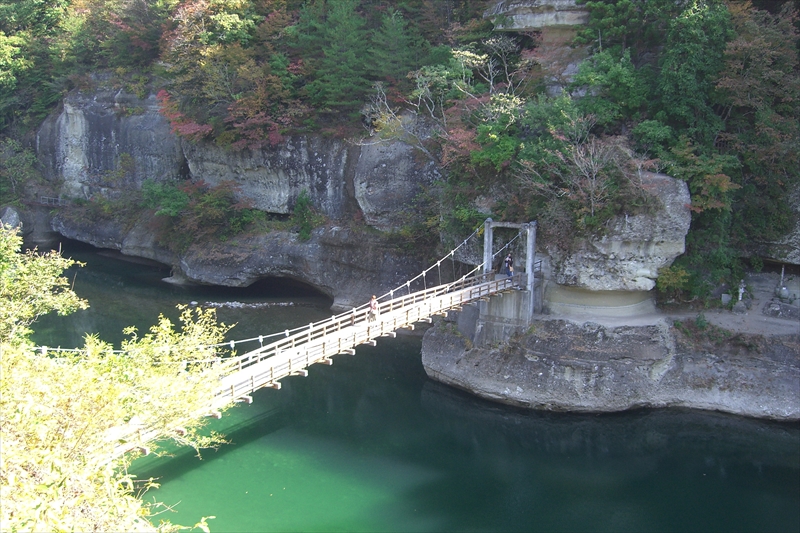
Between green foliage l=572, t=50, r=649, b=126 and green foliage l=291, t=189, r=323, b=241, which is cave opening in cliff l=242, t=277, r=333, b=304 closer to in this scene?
green foliage l=291, t=189, r=323, b=241

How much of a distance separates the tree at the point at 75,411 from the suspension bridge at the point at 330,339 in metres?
0.35

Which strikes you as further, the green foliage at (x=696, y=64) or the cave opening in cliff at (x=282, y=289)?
the cave opening in cliff at (x=282, y=289)

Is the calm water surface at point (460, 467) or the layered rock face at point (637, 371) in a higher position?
the layered rock face at point (637, 371)

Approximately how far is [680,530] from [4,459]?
1285 centimetres

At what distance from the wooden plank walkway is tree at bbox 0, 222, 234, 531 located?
321mm

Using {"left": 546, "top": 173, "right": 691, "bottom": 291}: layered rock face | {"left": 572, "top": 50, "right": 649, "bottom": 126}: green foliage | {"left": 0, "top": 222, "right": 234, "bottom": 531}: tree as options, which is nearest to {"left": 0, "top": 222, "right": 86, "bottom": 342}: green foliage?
{"left": 0, "top": 222, "right": 234, "bottom": 531}: tree

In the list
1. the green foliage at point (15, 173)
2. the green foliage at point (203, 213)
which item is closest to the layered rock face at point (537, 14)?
the green foliage at point (203, 213)

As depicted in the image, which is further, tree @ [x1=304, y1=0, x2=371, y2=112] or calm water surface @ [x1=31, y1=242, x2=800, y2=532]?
tree @ [x1=304, y1=0, x2=371, y2=112]

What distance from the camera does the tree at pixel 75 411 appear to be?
759cm

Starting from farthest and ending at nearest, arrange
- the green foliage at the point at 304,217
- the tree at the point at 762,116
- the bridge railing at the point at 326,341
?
1. the green foliage at the point at 304,217
2. the tree at the point at 762,116
3. the bridge railing at the point at 326,341

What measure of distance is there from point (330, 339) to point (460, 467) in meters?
4.60

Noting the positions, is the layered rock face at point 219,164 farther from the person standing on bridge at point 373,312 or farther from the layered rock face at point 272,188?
the person standing on bridge at point 373,312

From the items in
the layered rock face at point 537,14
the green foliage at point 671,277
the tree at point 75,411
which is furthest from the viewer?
the layered rock face at point 537,14

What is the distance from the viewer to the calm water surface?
14812 millimetres
